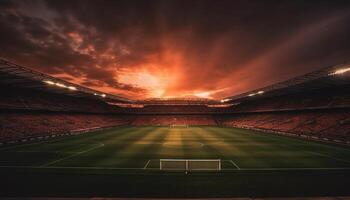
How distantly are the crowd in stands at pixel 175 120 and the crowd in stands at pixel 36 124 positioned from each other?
925 inches

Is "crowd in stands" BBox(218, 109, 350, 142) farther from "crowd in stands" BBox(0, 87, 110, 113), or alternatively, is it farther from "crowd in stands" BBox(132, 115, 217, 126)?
"crowd in stands" BBox(0, 87, 110, 113)

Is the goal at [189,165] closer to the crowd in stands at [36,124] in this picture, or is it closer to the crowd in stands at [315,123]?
the crowd in stands at [315,123]

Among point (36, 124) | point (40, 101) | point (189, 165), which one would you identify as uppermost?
point (40, 101)

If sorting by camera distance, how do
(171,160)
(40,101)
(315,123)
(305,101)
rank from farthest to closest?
(305,101)
(40,101)
(315,123)
(171,160)

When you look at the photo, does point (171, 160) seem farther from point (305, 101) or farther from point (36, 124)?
point (305, 101)

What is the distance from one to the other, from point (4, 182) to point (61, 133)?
79.6 feet

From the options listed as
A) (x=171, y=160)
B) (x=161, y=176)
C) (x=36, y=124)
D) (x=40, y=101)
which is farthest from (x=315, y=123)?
(x=40, y=101)

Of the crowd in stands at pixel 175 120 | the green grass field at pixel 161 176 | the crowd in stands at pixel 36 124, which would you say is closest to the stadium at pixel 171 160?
the green grass field at pixel 161 176

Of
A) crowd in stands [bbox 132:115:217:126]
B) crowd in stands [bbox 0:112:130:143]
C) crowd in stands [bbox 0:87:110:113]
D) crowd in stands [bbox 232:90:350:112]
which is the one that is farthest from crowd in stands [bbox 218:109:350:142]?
crowd in stands [bbox 0:87:110:113]

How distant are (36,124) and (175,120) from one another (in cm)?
4700

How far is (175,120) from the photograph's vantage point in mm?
71500

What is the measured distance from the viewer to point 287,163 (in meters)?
15.7

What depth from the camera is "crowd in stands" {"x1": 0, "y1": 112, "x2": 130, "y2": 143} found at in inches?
1044

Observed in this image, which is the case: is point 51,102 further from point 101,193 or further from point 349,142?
point 349,142
